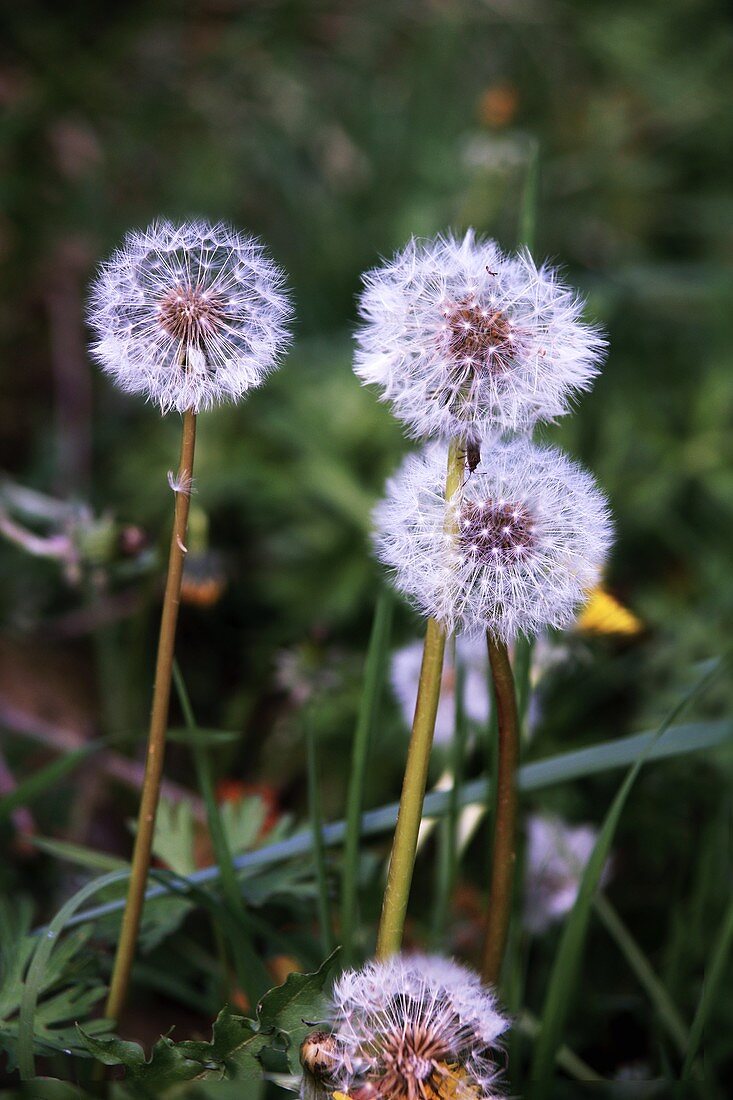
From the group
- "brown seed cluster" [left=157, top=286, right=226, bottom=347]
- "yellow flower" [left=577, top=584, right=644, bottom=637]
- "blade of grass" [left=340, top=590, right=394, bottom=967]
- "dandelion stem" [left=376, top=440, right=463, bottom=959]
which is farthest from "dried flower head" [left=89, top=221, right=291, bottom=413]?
"yellow flower" [left=577, top=584, right=644, bottom=637]

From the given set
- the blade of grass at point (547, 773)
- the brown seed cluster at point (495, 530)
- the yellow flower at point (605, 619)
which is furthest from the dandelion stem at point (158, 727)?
the yellow flower at point (605, 619)

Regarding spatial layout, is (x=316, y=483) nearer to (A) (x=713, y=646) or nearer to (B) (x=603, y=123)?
(A) (x=713, y=646)

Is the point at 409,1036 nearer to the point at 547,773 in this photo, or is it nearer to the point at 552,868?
the point at 547,773

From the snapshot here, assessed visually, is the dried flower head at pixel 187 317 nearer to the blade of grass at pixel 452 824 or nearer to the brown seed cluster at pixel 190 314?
the brown seed cluster at pixel 190 314

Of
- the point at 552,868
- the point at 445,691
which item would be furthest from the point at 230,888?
the point at 552,868

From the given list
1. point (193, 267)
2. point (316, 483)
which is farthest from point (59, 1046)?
point (316, 483)

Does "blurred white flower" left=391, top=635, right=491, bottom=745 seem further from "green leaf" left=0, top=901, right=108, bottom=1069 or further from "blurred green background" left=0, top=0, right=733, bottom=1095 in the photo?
"green leaf" left=0, top=901, right=108, bottom=1069
